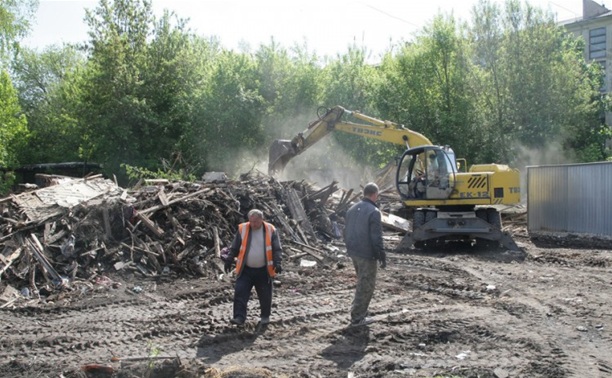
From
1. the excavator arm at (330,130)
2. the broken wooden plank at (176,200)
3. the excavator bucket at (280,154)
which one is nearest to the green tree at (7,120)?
the excavator bucket at (280,154)

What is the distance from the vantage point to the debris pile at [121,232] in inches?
458

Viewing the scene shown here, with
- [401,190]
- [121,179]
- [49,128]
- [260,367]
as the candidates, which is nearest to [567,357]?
[260,367]

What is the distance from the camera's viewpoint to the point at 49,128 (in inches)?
1644

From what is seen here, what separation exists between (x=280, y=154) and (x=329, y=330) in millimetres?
11325

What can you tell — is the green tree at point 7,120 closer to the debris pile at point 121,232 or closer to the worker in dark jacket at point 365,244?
the debris pile at point 121,232

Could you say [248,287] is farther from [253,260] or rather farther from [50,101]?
[50,101]

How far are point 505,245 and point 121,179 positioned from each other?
838 inches

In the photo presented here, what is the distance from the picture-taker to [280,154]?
62.5 feet

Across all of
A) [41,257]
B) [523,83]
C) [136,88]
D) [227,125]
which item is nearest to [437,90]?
[523,83]

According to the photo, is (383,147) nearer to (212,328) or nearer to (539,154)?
(539,154)

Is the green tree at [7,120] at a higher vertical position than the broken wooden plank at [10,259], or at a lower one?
higher

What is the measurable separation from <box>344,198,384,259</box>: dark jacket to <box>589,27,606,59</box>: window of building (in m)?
43.1

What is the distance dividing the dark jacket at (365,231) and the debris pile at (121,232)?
16.3ft

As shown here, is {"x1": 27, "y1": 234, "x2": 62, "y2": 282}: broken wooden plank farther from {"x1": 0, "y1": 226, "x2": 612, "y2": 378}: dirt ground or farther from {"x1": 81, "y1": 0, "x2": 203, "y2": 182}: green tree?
{"x1": 81, "y1": 0, "x2": 203, "y2": 182}: green tree
